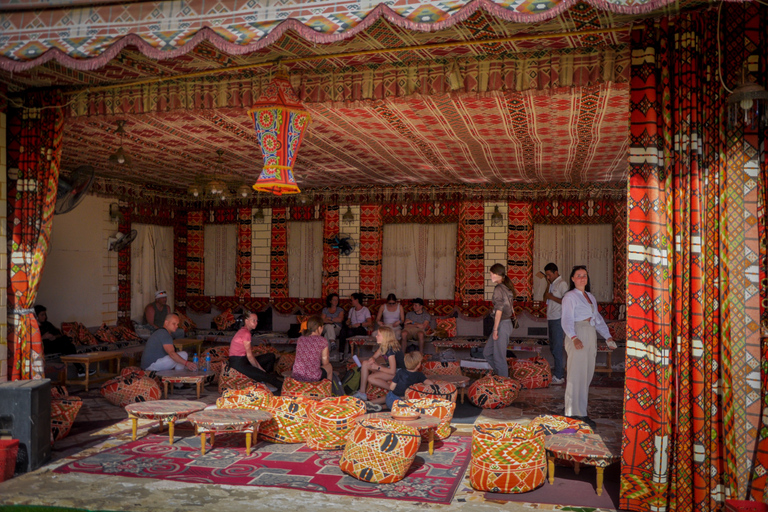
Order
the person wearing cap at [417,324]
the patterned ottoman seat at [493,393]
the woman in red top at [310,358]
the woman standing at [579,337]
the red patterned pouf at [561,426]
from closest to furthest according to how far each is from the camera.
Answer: the red patterned pouf at [561,426], the woman standing at [579,337], the woman in red top at [310,358], the patterned ottoman seat at [493,393], the person wearing cap at [417,324]

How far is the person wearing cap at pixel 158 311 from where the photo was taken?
13555mm

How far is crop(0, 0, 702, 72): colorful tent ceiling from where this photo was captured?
4.27 m

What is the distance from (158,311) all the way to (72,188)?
4924 millimetres

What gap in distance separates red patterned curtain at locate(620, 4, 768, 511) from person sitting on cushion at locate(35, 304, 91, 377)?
9.16m

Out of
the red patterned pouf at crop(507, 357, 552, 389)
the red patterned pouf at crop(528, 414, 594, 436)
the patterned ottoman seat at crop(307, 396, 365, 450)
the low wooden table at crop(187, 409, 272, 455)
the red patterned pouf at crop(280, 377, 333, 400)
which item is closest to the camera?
the red patterned pouf at crop(528, 414, 594, 436)

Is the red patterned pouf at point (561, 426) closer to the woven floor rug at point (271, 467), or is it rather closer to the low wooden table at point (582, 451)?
the low wooden table at point (582, 451)

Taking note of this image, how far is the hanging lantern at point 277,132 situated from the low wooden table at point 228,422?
222cm

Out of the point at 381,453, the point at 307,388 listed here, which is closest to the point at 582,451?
the point at 381,453

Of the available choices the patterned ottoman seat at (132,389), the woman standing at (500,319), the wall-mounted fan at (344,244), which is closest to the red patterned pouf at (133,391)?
the patterned ottoman seat at (132,389)

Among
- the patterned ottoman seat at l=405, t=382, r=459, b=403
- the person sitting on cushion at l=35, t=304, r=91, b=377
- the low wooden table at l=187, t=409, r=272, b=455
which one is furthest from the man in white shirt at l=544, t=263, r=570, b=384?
the person sitting on cushion at l=35, t=304, r=91, b=377

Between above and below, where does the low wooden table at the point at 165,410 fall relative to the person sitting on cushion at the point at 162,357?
below

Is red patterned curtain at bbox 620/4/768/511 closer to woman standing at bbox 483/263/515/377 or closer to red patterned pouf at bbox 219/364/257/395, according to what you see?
woman standing at bbox 483/263/515/377

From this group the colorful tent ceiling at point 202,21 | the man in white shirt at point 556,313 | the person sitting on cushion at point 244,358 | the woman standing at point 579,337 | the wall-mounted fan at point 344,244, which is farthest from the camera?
the wall-mounted fan at point 344,244

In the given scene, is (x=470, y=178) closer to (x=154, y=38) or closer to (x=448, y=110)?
(x=448, y=110)
